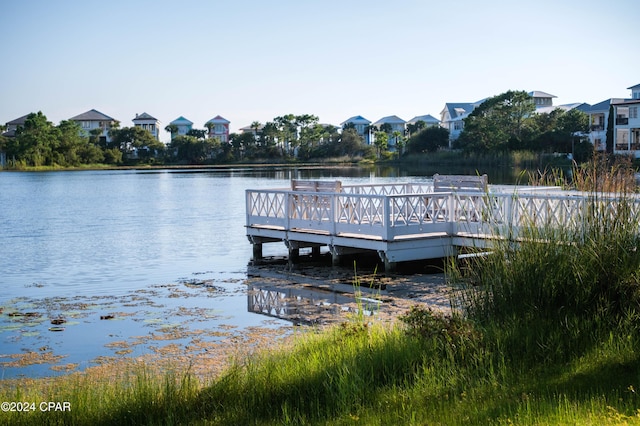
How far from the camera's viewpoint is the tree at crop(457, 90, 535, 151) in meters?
63.2

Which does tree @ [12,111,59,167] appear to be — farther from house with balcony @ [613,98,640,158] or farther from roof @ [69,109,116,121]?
house with balcony @ [613,98,640,158]

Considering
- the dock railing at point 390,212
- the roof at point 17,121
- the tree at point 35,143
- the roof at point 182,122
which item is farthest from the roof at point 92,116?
the dock railing at point 390,212

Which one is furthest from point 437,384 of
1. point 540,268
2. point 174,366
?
point 174,366

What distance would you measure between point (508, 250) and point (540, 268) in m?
0.46

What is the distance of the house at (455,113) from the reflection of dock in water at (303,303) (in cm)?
8261

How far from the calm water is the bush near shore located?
2.47 m

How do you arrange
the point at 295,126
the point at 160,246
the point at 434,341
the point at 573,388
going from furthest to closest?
the point at 295,126 < the point at 160,246 < the point at 434,341 < the point at 573,388

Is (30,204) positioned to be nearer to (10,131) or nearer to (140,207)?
(140,207)

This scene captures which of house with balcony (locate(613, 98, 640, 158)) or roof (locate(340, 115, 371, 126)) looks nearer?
house with balcony (locate(613, 98, 640, 158))

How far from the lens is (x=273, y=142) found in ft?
301

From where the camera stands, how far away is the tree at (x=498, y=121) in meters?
63.2

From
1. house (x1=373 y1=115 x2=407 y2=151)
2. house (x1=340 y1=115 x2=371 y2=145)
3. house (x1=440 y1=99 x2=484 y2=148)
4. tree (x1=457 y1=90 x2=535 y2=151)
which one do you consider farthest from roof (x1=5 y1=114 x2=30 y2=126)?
tree (x1=457 y1=90 x2=535 y2=151)

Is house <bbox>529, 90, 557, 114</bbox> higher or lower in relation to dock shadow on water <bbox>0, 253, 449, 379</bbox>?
higher

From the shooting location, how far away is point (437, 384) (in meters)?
6.24
